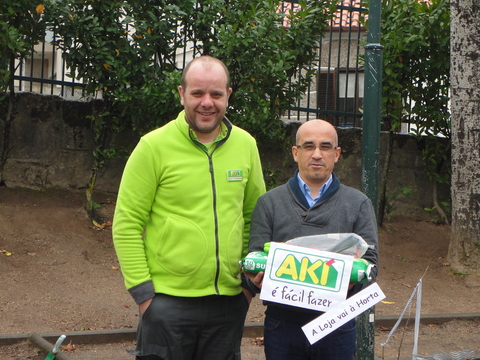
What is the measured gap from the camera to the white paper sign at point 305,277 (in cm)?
288

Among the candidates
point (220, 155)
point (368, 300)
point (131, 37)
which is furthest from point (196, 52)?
point (368, 300)

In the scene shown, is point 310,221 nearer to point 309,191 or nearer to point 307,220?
point 307,220

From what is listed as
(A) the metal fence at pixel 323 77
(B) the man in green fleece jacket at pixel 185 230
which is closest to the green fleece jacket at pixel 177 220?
(B) the man in green fleece jacket at pixel 185 230

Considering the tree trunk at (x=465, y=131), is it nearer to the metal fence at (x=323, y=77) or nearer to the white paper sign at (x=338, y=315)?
the metal fence at (x=323, y=77)

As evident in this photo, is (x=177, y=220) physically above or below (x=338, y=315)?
above

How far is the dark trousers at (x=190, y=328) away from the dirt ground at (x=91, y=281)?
6.51 ft

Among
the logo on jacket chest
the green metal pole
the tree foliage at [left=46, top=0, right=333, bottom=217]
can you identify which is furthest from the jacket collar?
the tree foliage at [left=46, top=0, right=333, bottom=217]

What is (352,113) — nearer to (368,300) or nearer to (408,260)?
(408,260)

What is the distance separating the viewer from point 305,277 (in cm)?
292

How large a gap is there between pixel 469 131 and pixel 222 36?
2.98 m

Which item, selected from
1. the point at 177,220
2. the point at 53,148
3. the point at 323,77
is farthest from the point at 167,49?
the point at 177,220

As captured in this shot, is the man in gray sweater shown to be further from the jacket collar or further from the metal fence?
the metal fence

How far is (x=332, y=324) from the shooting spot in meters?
2.86

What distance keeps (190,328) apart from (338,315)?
0.69 m
